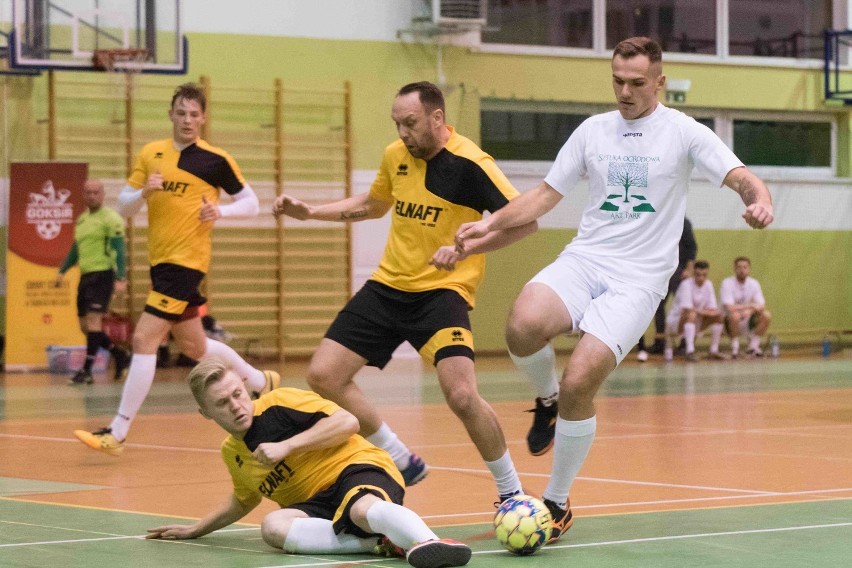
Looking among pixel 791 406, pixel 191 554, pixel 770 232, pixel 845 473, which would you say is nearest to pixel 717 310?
pixel 770 232

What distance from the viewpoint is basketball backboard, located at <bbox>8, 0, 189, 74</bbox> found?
16.7m

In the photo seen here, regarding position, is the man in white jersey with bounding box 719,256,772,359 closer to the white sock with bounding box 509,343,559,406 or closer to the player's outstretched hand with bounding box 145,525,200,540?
the white sock with bounding box 509,343,559,406

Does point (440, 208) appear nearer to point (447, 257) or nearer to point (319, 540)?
point (447, 257)

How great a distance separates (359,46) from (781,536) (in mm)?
15239

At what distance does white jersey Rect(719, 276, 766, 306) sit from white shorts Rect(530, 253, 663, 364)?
49.0 feet

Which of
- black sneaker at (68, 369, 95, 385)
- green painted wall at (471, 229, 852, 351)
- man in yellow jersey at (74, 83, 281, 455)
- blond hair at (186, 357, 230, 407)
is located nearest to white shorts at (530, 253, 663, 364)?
blond hair at (186, 357, 230, 407)

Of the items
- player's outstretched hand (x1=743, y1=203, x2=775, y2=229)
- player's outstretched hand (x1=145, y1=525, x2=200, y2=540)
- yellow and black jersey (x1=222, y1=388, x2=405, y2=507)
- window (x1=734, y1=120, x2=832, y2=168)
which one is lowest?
player's outstretched hand (x1=145, y1=525, x2=200, y2=540)

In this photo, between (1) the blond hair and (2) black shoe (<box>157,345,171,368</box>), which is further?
(2) black shoe (<box>157,345,171,368</box>)

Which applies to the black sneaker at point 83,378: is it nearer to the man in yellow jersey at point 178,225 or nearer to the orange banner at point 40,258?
the orange banner at point 40,258

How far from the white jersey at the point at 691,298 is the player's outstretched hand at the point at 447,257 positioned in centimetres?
1417

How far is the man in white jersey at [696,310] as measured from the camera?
1969 cm

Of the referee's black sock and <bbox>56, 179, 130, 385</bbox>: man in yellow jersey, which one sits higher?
<bbox>56, 179, 130, 385</bbox>: man in yellow jersey

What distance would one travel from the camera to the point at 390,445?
6855 millimetres

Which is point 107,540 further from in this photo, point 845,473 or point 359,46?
point 359,46
